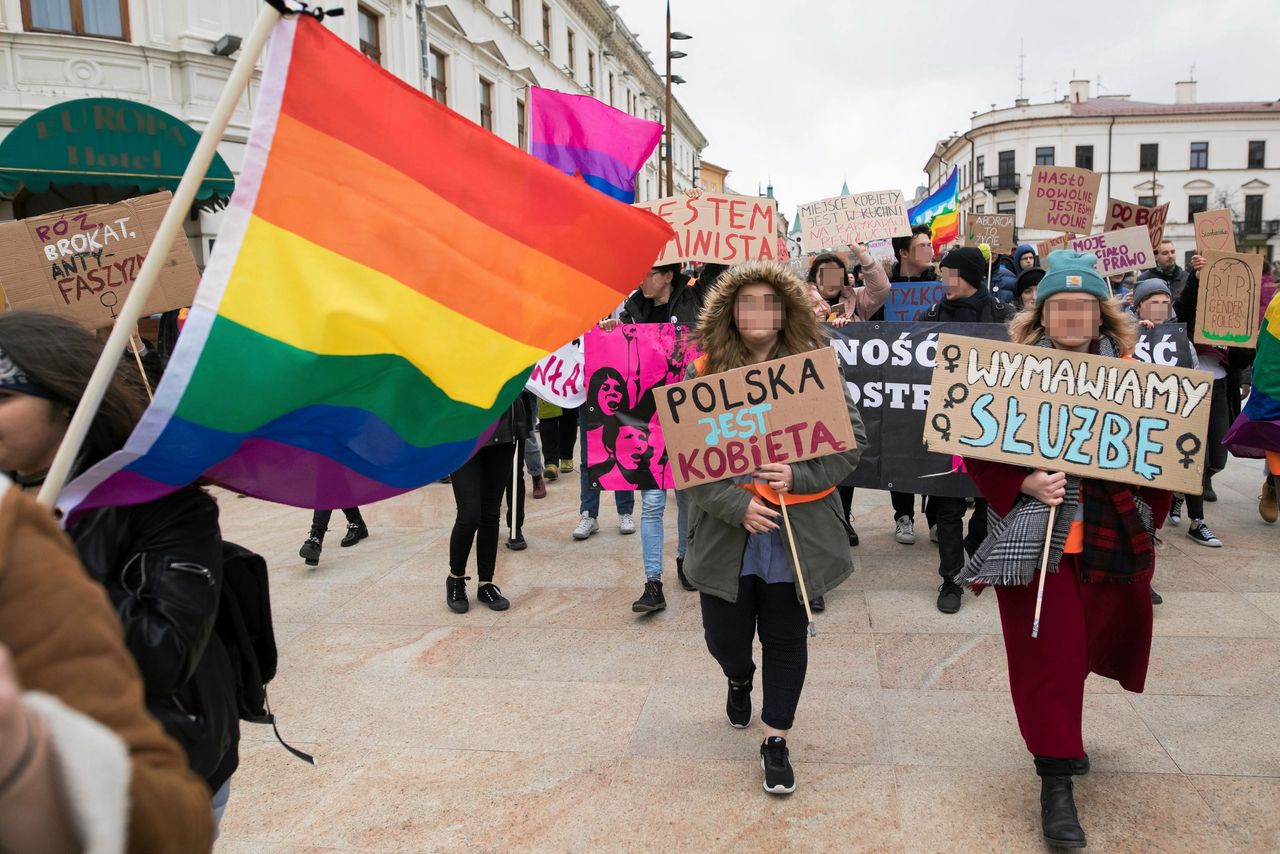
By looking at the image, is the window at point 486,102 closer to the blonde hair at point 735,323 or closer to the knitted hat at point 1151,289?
the knitted hat at point 1151,289

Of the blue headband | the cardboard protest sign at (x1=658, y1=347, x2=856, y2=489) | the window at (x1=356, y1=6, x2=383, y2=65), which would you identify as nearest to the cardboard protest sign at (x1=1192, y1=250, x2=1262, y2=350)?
the cardboard protest sign at (x1=658, y1=347, x2=856, y2=489)

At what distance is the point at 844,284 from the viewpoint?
21.8 ft

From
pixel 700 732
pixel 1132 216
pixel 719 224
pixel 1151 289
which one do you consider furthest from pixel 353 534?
pixel 1132 216

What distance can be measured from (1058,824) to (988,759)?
0.56m

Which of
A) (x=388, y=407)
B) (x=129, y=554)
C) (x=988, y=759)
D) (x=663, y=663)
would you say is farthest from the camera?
(x=663, y=663)

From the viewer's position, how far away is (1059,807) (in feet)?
9.35

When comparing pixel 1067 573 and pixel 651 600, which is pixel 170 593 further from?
pixel 651 600

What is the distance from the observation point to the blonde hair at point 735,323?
3.35 metres

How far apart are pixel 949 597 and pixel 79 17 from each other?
1497cm

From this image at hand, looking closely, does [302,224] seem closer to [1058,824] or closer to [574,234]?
[574,234]

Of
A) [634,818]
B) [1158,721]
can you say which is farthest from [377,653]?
[1158,721]

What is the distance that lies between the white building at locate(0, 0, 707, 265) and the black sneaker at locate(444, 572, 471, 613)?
575 cm

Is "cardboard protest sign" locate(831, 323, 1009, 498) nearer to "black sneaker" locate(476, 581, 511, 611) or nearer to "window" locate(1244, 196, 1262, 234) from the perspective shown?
"black sneaker" locate(476, 581, 511, 611)

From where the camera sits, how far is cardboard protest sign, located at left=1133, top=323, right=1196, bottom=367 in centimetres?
534
